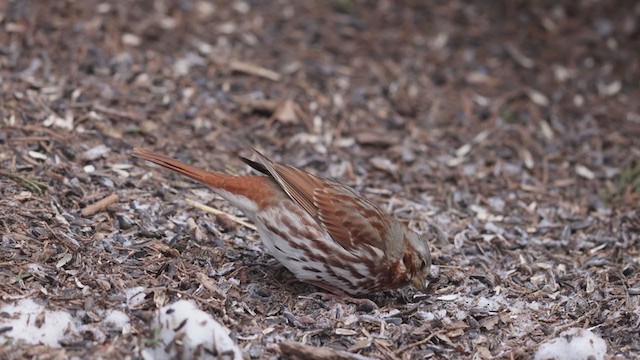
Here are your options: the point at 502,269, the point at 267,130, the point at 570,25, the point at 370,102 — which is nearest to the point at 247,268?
the point at 502,269

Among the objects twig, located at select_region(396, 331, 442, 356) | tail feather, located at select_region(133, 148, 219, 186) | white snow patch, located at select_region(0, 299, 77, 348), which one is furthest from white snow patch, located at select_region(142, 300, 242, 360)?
tail feather, located at select_region(133, 148, 219, 186)

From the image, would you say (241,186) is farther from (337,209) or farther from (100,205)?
(100,205)

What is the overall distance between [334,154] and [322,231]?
6.57 ft

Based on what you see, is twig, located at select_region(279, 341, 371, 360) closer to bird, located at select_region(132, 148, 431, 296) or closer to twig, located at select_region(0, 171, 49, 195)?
bird, located at select_region(132, 148, 431, 296)

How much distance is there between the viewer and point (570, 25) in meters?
8.91

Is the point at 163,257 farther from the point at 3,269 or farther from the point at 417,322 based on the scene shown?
the point at 417,322

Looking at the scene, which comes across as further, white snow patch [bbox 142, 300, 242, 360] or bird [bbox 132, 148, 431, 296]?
bird [bbox 132, 148, 431, 296]

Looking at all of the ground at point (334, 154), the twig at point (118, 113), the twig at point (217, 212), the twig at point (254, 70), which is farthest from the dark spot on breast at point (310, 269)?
the twig at point (254, 70)

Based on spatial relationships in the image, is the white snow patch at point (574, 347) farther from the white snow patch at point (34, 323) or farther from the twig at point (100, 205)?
the twig at point (100, 205)

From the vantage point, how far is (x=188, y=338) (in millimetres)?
4113

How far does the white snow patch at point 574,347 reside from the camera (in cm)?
452

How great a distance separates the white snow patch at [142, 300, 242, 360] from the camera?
13.5ft

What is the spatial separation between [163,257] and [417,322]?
142 centimetres

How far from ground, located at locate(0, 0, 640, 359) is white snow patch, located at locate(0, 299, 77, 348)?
74 millimetres
